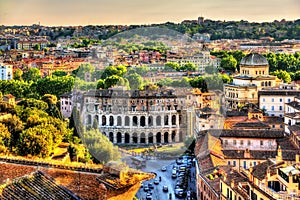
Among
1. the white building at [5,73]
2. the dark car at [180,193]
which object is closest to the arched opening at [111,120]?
the dark car at [180,193]

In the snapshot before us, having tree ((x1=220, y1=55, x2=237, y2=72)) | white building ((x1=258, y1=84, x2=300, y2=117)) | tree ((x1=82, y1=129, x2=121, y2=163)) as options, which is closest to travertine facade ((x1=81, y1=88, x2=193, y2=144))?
tree ((x1=82, y1=129, x2=121, y2=163))

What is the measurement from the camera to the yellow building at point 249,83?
28.4 metres

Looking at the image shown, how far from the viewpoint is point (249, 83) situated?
28969 millimetres

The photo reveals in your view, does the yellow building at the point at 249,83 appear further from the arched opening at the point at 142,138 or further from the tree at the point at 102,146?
the arched opening at the point at 142,138

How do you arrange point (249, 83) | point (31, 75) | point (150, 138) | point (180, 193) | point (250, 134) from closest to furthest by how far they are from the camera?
point (150, 138), point (180, 193), point (250, 134), point (249, 83), point (31, 75)

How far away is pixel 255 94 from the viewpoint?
28453 mm

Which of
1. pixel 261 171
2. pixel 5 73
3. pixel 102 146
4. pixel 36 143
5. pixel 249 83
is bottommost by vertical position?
pixel 261 171

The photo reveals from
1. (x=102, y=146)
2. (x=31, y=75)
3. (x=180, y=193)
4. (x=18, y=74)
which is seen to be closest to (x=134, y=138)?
(x=102, y=146)

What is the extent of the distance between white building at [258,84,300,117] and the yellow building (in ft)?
6.67

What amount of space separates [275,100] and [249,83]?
144 inches

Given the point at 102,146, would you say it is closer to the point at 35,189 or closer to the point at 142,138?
the point at 142,138

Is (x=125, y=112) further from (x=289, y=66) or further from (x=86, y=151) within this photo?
(x=289, y=66)

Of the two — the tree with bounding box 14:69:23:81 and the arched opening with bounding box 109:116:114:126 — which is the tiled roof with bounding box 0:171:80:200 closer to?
the arched opening with bounding box 109:116:114:126

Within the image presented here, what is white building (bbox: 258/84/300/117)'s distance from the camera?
25.3 m
